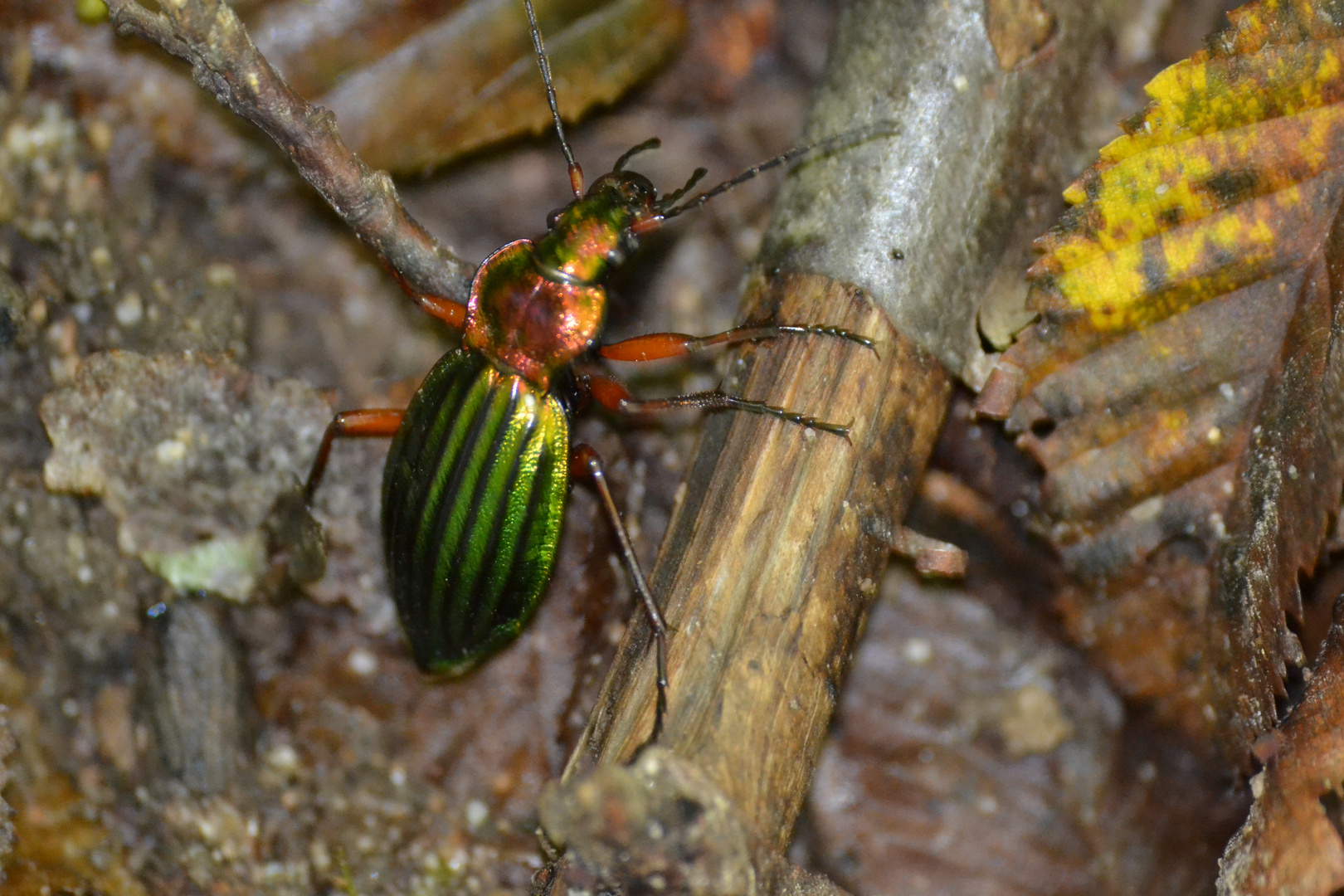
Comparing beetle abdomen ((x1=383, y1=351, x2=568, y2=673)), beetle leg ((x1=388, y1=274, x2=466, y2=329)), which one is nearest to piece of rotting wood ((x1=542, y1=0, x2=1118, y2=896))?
beetle abdomen ((x1=383, y1=351, x2=568, y2=673))

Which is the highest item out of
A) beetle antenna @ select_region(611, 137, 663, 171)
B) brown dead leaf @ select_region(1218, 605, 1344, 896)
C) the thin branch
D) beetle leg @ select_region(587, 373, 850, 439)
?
beetle antenna @ select_region(611, 137, 663, 171)

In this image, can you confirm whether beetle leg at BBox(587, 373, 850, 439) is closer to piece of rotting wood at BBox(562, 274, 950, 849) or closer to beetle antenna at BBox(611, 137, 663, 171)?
piece of rotting wood at BBox(562, 274, 950, 849)

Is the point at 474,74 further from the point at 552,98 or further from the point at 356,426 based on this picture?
the point at 356,426

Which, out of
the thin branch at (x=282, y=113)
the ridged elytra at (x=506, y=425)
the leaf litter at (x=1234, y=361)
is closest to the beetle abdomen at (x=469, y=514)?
the ridged elytra at (x=506, y=425)

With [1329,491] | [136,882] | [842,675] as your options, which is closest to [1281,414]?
[1329,491]

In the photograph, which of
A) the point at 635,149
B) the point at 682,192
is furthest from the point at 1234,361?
the point at 635,149

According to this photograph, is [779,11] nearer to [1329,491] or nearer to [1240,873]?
[1329,491]
